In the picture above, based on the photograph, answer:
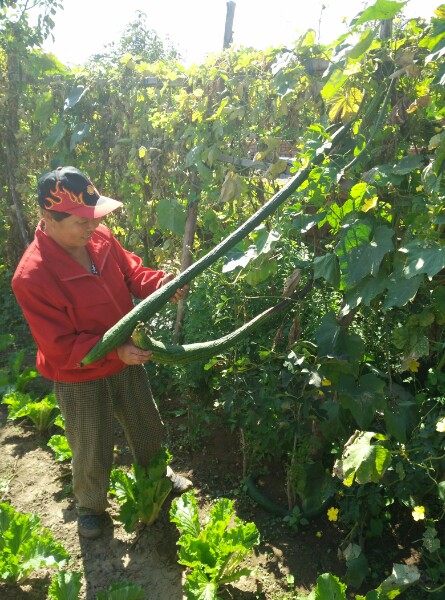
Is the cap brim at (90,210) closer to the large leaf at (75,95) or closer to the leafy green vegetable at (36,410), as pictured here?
the leafy green vegetable at (36,410)

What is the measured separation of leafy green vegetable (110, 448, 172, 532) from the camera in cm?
281

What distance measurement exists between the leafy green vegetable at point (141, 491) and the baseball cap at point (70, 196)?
1.31 metres

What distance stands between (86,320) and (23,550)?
1018mm

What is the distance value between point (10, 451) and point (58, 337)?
1.69 metres

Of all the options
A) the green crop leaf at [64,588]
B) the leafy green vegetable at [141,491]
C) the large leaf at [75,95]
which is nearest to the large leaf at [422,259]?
the leafy green vegetable at [141,491]

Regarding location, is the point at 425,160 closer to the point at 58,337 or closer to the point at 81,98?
the point at 58,337

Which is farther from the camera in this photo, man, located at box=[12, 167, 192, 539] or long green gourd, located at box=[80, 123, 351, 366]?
man, located at box=[12, 167, 192, 539]

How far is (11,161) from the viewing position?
19.2 feet

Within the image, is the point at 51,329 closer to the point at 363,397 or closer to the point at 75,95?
the point at 363,397

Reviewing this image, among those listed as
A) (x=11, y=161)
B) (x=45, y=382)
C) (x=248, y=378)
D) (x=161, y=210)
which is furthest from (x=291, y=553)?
(x=11, y=161)

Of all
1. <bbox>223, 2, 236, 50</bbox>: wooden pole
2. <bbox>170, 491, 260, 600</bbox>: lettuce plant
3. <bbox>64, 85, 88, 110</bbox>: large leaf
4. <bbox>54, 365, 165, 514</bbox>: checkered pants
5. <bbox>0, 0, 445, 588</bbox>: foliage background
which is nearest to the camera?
<bbox>0, 0, 445, 588</bbox>: foliage background

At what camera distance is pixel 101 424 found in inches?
109

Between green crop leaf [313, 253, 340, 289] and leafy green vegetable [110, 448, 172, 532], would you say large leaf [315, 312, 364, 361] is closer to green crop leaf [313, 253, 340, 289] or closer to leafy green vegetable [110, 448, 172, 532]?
green crop leaf [313, 253, 340, 289]

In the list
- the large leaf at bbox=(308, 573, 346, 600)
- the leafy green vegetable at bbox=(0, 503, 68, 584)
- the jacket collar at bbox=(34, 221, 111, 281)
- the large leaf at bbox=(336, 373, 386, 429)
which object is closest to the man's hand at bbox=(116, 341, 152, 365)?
the jacket collar at bbox=(34, 221, 111, 281)
